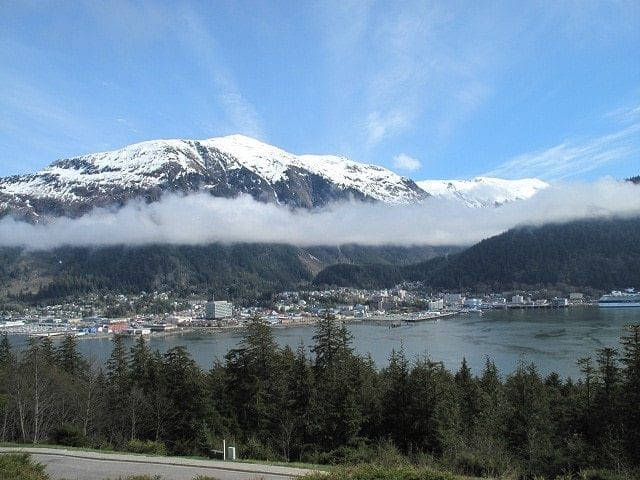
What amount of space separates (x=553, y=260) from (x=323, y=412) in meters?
106

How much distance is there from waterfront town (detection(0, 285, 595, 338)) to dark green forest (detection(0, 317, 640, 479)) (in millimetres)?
48884

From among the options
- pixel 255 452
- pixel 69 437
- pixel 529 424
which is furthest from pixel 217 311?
pixel 255 452

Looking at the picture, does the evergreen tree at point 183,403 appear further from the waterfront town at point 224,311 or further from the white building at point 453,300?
the white building at point 453,300

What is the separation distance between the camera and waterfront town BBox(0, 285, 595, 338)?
74.4 meters

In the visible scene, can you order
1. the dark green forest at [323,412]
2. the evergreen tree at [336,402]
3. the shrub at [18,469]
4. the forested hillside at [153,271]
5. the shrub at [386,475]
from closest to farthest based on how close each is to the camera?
the shrub at [386,475] → the shrub at [18,469] → the dark green forest at [323,412] → the evergreen tree at [336,402] → the forested hillside at [153,271]

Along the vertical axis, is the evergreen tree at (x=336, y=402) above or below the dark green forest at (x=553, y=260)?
below

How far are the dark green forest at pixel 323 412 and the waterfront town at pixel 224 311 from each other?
160ft

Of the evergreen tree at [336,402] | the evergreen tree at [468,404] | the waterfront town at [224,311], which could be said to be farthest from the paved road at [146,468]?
the waterfront town at [224,311]

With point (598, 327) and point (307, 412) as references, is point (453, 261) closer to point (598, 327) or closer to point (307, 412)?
point (598, 327)

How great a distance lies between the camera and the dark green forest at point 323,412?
37.9 feet

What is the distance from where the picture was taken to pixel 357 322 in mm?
77625

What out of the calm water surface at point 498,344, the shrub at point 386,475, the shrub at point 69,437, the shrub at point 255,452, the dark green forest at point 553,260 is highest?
the dark green forest at point 553,260

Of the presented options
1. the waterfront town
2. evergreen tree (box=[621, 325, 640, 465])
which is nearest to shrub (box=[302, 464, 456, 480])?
evergreen tree (box=[621, 325, 640, 465])

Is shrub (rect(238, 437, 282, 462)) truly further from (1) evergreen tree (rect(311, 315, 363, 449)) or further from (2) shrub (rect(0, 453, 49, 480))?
(2) shrub (rect(0, 453, 49, 480))
